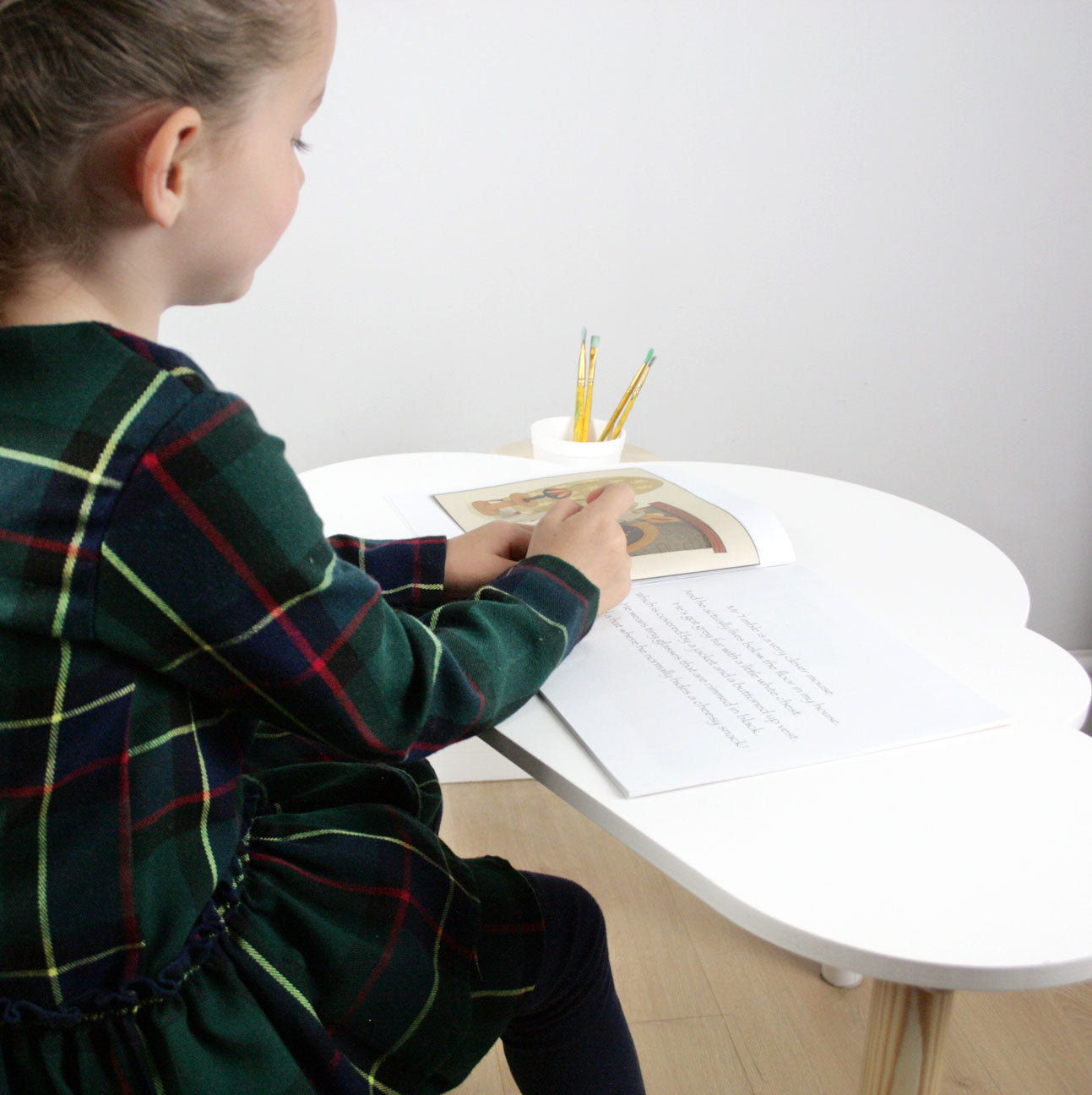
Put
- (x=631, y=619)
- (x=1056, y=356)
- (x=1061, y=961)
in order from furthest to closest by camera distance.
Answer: (x=1056, y=356)
(x=631, y=619)
(x=1061, y=961)

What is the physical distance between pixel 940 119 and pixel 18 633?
4.46 feet

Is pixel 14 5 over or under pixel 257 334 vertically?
over

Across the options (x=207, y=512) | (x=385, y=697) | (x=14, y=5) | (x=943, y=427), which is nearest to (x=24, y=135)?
(x=14, y=5)

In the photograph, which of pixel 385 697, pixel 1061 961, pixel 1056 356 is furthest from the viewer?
pixel 1056 356

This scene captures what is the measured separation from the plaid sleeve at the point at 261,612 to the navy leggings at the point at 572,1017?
0.75ft

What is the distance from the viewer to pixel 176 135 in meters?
0.47

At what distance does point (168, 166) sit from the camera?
1.55 feet

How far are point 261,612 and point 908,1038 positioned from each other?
14.7 inches

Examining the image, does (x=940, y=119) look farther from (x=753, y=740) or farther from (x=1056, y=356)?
(x=753, y=740)

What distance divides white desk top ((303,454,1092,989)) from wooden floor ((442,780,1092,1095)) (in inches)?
25.2

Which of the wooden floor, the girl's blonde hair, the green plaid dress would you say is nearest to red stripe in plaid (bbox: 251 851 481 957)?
the green plaid dress

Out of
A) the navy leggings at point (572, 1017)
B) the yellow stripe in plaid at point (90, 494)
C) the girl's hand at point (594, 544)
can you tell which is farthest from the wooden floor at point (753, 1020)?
the yellow stripe in plaid at point (90, 494)

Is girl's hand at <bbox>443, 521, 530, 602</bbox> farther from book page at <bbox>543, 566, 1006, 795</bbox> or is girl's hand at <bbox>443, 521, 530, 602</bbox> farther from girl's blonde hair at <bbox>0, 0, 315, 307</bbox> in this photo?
girl's blonde hair at <bbox>0, 0, 315, 307</bbox>

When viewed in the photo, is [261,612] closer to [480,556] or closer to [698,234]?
[480,556]
